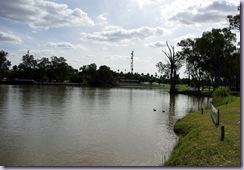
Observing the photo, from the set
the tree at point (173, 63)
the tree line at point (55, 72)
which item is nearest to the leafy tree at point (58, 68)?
the tree line at point (55, 72)

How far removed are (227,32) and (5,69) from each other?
88172mm

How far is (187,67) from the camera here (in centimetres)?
7431

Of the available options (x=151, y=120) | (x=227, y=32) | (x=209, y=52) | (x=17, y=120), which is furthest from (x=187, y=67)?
(x=17, y=120)

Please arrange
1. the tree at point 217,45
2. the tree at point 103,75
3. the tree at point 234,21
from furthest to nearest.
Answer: the tree at point 103,75 → the tree at point 217,45 → the tree at point 234,21

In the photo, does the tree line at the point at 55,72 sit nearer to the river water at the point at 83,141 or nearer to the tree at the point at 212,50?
the tree at the point at 212,50

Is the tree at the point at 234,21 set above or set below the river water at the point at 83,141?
above

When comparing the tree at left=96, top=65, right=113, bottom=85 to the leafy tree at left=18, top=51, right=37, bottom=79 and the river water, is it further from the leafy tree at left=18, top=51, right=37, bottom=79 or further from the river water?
the river water

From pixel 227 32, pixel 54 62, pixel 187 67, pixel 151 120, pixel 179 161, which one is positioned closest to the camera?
pixel 179 161

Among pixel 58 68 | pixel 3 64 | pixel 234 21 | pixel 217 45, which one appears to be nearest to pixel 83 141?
pixel 234 21

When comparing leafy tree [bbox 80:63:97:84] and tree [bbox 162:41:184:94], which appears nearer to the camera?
tree [bbox 162:41:184:94]

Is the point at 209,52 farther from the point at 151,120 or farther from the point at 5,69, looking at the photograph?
the point at 5,69

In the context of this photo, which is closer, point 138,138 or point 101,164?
point 101,164

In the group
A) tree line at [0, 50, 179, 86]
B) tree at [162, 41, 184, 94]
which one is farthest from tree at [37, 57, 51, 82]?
tree at [162, 41, 184, 94]

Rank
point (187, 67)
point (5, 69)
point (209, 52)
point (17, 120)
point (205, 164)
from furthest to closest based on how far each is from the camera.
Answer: point (5, 69)
point (187, 67)
point (209, 52)
point (17, 120)
point (205, 164)
